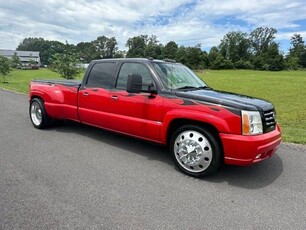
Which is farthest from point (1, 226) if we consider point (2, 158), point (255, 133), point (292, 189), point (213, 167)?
point (292, 189)

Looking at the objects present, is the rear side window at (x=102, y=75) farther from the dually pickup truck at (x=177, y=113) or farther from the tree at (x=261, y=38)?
the tree at (x=261, y=38)

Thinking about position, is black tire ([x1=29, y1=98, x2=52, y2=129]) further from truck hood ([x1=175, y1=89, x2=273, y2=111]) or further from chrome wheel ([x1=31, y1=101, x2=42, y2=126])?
truck hood ([x1=175, y1=89, x2=273, y2=111])

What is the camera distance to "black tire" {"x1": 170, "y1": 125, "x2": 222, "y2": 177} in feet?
13.3

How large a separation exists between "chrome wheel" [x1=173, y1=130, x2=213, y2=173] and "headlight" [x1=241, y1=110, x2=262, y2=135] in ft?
1.94

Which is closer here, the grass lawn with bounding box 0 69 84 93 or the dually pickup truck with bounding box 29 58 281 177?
the dually pickup truck with bounding box 29 58 281 177

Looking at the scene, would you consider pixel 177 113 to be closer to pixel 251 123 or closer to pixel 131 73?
pixel 251 123

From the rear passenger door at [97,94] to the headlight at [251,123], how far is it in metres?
2.70

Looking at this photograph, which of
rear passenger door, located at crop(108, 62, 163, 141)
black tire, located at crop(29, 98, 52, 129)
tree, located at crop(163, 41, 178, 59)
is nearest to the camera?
rear passenger door, located at crop(108, 62, 163, 141)

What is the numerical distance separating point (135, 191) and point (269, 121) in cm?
227

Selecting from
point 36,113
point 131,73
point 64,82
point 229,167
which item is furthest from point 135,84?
point 36,113

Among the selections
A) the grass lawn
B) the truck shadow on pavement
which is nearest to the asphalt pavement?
the truck shadow on pavement

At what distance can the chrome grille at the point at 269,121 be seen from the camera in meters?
4.05

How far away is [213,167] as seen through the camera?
407 centimetres

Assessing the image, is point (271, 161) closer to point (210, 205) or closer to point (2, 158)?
point (210, 205)
